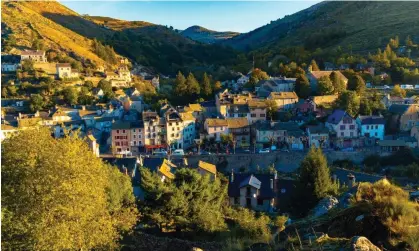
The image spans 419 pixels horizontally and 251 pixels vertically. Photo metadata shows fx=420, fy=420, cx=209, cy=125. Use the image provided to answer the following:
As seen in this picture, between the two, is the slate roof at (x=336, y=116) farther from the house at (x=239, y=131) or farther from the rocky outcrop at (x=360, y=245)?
the rocky outcrop at (x=360, y=245)

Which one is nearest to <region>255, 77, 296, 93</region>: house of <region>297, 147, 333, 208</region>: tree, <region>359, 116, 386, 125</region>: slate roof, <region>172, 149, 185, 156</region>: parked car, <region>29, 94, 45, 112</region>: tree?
<region>359, 116, 386, 125</region>: slate roof

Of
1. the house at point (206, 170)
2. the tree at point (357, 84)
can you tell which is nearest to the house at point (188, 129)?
the house at point (206, 170)

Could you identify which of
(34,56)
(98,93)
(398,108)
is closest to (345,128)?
(398,108)

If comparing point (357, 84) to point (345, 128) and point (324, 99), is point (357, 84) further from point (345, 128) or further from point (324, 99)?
point (345, 128)

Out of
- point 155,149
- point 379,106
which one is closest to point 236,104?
point 155,149

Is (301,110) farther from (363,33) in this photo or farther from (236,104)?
(363,33)

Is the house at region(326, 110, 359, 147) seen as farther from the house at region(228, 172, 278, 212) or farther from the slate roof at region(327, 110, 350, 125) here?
the house at region(228, 172, 278, 212)
